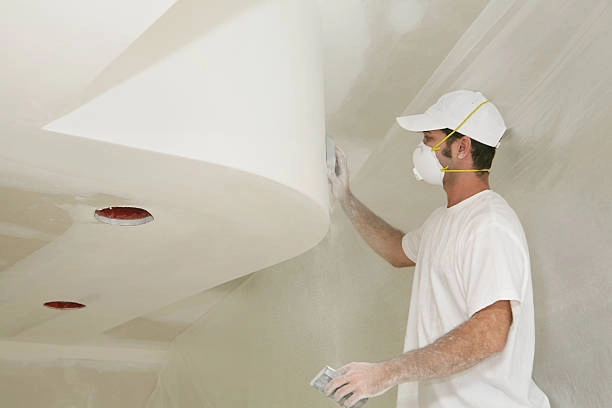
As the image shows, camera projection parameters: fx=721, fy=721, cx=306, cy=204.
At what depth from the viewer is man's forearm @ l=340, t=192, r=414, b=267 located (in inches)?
98.4

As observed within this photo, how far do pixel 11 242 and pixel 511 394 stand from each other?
1.88 m

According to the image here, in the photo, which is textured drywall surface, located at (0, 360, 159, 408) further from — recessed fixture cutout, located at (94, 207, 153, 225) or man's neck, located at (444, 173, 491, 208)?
man's neck, located at (444, 173, 491, 208)

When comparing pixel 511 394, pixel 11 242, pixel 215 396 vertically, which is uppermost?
pixel 11 242

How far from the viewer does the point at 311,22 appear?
7.44 ft

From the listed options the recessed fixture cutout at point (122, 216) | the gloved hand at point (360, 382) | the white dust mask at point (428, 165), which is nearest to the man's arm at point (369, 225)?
the white dust mask at point (428, 165)

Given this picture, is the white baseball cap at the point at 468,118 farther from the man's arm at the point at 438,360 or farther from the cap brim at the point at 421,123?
the man's arm at the point at 438,360

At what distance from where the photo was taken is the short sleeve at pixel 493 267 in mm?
1789

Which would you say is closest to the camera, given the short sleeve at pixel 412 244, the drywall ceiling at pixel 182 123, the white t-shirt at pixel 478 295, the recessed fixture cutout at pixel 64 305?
the drywall ceiling at pixel 182 123

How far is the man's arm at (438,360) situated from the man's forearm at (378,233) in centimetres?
71

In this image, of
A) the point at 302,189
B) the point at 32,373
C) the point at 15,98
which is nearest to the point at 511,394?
the point at 302,189

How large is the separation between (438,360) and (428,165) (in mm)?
687

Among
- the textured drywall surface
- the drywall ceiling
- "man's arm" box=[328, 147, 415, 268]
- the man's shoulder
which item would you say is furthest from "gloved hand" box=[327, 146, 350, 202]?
the textured drywall surface

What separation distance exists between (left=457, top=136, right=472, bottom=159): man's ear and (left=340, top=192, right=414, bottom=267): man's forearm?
454mm

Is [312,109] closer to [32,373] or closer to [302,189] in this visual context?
[302,189]
